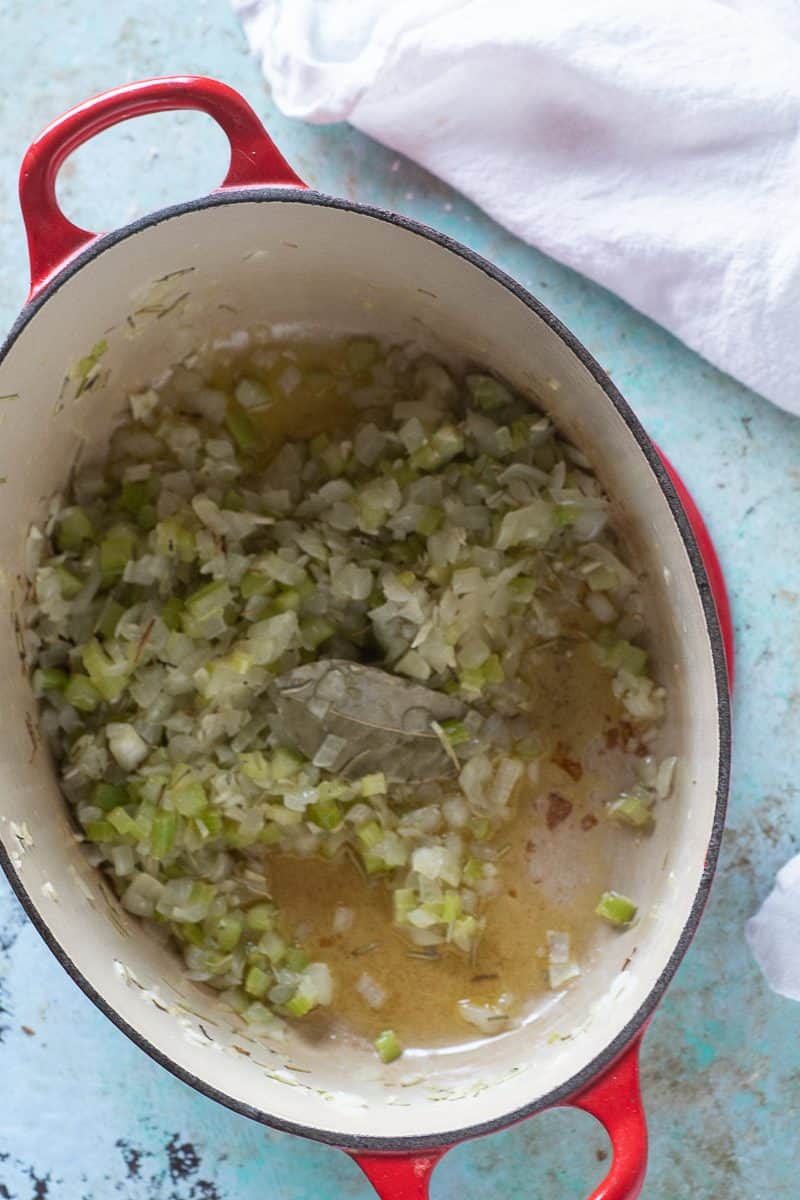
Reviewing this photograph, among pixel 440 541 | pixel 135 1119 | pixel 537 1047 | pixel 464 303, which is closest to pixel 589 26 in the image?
pixel 464 303

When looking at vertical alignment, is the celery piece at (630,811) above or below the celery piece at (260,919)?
below

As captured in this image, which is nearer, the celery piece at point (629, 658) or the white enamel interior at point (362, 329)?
the white enamel interior at point (362, 329)

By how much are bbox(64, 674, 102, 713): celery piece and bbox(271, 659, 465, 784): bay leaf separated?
0.15 metres

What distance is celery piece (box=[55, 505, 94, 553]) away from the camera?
3.61 ft

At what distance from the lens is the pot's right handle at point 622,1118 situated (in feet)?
2.85

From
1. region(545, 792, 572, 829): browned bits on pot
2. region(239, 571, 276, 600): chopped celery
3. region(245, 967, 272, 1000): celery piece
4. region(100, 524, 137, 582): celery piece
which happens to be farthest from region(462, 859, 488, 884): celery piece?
region(100, 524, 137, 582): celery piece

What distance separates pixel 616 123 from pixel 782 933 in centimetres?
70

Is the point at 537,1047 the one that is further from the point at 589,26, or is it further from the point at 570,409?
the point at 589,26

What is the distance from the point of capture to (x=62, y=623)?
1.10 m

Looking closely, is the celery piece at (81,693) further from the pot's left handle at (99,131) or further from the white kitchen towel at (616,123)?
the white kitchen towel at (616,123)

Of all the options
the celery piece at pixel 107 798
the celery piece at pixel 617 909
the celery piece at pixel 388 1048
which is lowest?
the celery piece at pixel 388 1048

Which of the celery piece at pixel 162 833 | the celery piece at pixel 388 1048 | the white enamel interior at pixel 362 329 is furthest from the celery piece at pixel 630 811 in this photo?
the celery piece at pixel 162 833

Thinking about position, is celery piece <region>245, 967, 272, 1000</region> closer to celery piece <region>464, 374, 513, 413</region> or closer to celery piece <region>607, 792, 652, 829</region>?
celery piece <region>607, 792, 652, 829</region>

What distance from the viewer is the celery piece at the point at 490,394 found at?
3.60 ft
